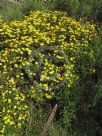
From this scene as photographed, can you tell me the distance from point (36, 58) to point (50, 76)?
0.41m

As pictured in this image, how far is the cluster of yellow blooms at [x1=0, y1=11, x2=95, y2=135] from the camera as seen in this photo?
511 cm

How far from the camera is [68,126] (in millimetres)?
5145

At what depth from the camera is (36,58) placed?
573 cm

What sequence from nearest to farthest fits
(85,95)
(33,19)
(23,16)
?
(85,95) → (33,19) → (23,16)

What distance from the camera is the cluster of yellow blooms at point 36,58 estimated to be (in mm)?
5113

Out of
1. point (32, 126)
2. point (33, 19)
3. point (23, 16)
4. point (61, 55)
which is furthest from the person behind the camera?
point (23, 16)

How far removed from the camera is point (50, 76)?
5.46 meters

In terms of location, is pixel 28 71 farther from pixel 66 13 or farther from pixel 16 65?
pixel 66 13

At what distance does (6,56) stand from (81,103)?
123 cm

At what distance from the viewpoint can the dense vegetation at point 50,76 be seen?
5.07m

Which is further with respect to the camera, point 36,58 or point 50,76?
point 36,58

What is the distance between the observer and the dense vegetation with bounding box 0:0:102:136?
16.6 feet

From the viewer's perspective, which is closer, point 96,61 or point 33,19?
point 96,61

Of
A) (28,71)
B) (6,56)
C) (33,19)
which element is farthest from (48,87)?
(33,19)
